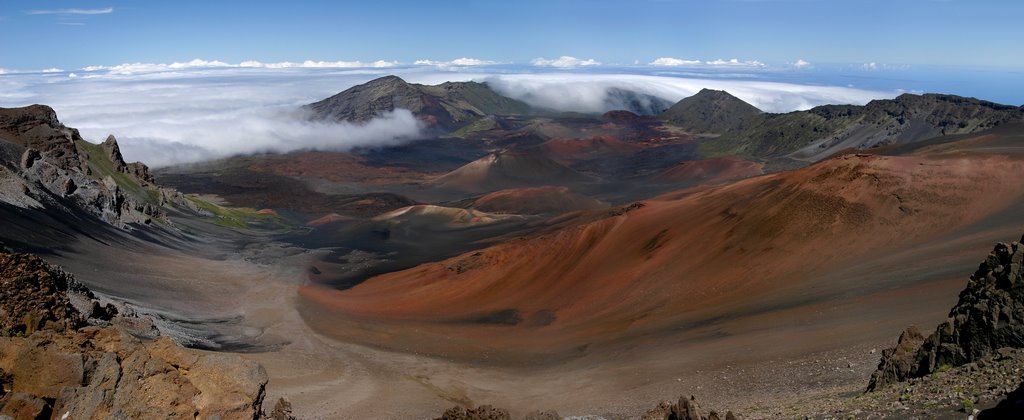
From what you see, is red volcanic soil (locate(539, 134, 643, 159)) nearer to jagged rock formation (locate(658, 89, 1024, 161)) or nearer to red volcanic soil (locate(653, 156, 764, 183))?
jagged rock formation (locate(658, 89, 1024, 161))

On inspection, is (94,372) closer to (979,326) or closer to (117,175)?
(979,326)

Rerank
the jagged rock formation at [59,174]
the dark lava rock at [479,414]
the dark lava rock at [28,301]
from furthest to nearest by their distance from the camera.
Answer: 1. the jagged rock formation at [59,174]
2. the dark lava rock at [479,414]
3. the dark lava rock at [28,301]

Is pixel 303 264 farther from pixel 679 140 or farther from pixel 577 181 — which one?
pixel 679 140

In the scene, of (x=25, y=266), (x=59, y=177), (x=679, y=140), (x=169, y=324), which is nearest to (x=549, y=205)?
(x=59, y=177)

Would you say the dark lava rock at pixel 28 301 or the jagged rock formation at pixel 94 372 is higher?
the dark lava rock at pixel 28 301

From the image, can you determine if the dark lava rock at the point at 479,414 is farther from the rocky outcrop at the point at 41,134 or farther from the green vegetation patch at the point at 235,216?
the green vegetation patch at the point at 235,216

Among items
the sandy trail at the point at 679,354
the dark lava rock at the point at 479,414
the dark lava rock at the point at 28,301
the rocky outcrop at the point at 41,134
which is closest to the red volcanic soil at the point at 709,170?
the sandy trail at the point at 679,354

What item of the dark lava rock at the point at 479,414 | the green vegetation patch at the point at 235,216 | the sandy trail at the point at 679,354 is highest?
the dark lava rock at the point at 479,414

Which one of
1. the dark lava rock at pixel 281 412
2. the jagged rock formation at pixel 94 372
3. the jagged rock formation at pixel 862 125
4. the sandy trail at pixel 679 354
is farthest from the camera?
the jagged rock formation at pixel 862 125
